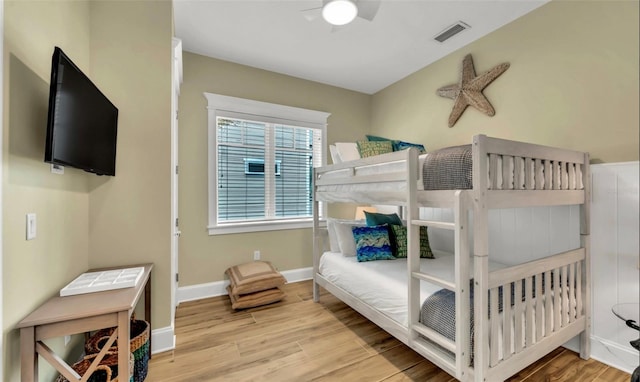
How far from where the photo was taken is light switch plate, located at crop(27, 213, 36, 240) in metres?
1.14

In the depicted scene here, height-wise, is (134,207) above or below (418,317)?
above

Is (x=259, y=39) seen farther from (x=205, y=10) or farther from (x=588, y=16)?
(x=588, y=16)

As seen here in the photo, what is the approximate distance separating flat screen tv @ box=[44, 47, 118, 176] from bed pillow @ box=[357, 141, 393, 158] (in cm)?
193

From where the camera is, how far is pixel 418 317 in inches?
63.0

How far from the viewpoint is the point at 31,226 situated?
3.82ft

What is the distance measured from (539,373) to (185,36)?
403 cm

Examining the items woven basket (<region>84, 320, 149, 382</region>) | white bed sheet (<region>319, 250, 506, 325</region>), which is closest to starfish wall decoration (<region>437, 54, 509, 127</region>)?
white bed sheet (<region>319, 250, 506, 325</region>)

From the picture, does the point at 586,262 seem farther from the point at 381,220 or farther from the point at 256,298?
the point at 256,298

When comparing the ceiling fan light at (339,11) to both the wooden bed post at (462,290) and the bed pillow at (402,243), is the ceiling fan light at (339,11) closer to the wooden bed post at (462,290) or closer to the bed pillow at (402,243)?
the wooden bed post at (462,290)

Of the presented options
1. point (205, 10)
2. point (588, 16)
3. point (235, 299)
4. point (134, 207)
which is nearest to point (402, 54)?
point (588, 16)

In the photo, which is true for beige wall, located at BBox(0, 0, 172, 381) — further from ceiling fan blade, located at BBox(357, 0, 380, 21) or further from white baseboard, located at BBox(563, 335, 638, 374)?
white baseboard, located at BBox(563, 335, 638, 374)

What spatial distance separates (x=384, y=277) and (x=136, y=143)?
2087 mm

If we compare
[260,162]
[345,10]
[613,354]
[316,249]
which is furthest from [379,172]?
[613,354]

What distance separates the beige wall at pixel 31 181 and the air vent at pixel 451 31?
291 centimetres
